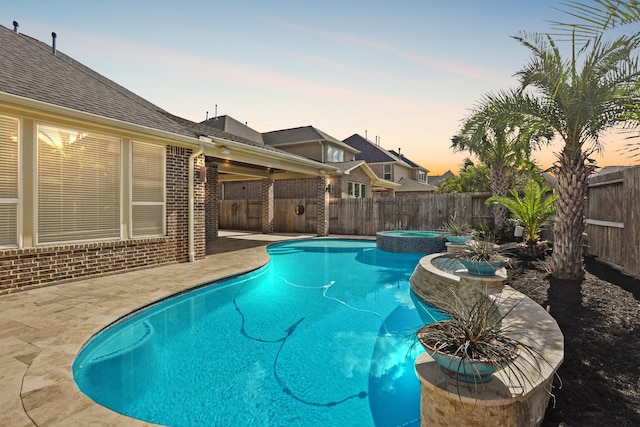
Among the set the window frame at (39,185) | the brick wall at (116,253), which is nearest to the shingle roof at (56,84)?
Answer: the window frame at (39,185)

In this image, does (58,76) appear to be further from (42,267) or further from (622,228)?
(622,228)

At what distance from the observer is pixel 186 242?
8.76m

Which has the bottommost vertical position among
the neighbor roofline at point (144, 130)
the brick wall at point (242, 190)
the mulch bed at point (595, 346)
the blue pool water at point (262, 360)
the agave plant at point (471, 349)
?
the blue pool water at point (262, 360)

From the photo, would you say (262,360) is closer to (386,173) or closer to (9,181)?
(9,181)

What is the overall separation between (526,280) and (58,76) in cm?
1139

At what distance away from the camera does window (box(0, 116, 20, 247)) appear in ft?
17.9

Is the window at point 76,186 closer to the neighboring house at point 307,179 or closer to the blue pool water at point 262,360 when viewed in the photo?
the blue pool water at point 262,360

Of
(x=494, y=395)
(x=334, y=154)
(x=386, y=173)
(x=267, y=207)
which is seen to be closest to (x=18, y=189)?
(x=494, y=395)

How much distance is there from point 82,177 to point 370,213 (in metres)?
13.3

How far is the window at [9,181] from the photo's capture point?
5.47 metres

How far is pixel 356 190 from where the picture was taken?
2270cm

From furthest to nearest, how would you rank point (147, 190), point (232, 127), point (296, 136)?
1. point (296, 136)
2. point (232, 127)
3. point (147, 190)

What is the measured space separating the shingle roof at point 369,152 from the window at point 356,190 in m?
9.03

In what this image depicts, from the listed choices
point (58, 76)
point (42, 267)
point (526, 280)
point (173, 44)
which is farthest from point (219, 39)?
point (526, 280)
